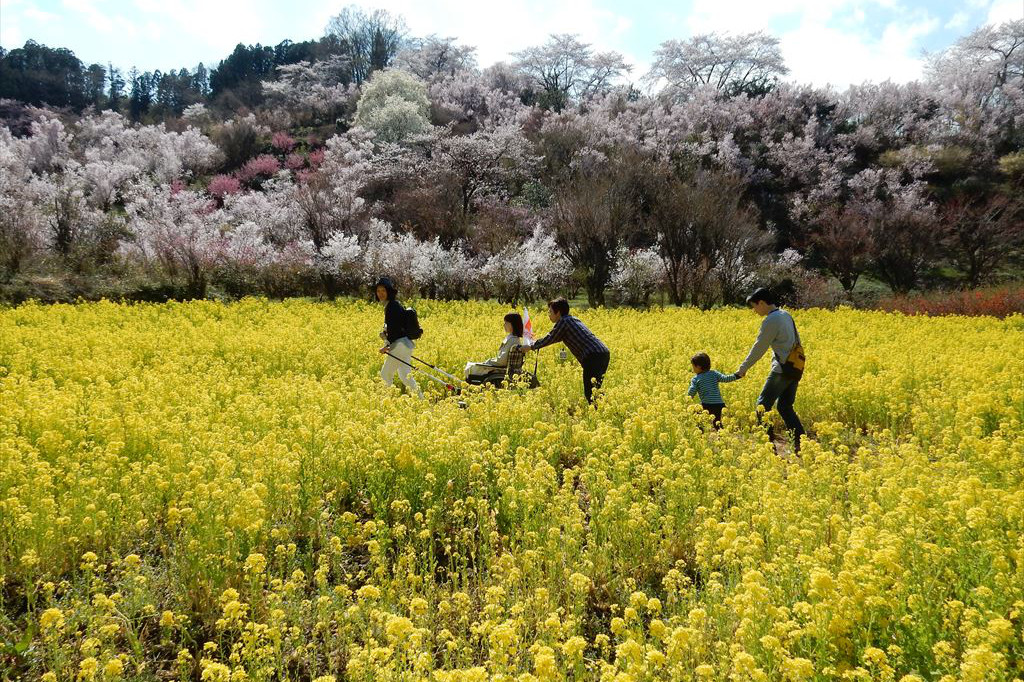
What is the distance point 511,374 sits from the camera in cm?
945

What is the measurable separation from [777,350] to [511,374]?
12.7 feet

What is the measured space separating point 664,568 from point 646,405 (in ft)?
10.6

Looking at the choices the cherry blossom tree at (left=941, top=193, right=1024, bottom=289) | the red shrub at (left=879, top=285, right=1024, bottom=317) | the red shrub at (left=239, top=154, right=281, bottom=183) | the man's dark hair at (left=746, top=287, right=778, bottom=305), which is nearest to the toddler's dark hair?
the man's dark hair at (left=746, top=287, right=778, bottom=305)

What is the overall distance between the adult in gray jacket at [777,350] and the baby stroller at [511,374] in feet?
10.6

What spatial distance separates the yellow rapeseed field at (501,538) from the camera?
9.59 ft

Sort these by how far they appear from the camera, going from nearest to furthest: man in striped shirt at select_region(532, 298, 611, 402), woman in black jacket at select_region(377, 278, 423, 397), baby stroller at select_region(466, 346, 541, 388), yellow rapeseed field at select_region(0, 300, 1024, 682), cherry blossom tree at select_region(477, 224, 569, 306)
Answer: yellow rapeseed field at select_region(0, 300, 1024, 682), man in striped shirt at select_region(532, 298, 611, 402), woman in black jacket at select_region(377, 278, 423, 397), baby stroller at select_region(466, 346, 541, 388), cherry blossom tree at select_region(477, 224, 569, 306)

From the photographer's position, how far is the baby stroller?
922 cm

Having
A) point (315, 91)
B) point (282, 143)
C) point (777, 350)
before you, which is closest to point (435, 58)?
point (315, 91)

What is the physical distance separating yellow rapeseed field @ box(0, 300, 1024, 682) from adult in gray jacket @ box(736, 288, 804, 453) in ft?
1.64

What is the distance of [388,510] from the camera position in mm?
5109

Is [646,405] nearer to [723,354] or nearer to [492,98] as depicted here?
[723,354]

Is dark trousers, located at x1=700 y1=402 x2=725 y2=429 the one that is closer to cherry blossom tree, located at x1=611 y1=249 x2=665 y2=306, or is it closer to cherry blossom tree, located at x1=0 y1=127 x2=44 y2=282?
cherry blossom tree, located at x1=611 y1=249 x2=665 y2=306

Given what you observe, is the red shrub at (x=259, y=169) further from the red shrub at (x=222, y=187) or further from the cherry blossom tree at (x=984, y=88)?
the cherry blossom tree at (x=984, y=88)

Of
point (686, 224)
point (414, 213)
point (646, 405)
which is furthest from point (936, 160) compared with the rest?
point (646, 405)
